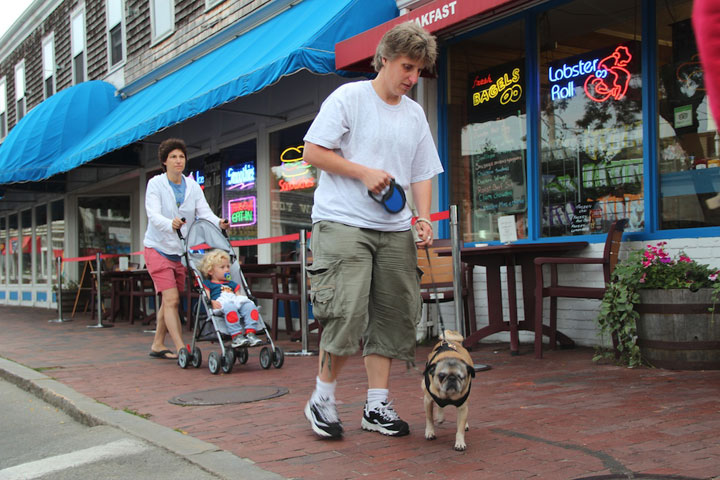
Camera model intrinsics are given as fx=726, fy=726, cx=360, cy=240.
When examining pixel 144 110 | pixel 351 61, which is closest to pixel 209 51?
pixel 144 110

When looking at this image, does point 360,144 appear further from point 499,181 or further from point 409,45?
point 499,181

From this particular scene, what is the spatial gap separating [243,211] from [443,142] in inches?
175

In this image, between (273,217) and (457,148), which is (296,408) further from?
(273,217)

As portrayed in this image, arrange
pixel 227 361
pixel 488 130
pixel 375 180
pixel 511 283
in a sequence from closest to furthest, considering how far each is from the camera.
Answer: pixel 375 180, pixel 227 361, pixel 511 283, pixel 488 130

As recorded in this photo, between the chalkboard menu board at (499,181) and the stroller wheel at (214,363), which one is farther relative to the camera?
the chalkboard menu board at (499,181)

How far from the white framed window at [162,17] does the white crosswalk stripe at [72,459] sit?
11.3m

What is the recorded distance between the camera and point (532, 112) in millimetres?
7250

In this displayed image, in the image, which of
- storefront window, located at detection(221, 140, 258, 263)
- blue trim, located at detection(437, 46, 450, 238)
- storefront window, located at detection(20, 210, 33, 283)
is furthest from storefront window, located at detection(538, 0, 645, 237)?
storefront window, located at detection(20, 210, 33, 283)

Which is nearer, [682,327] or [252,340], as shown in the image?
[682,327]

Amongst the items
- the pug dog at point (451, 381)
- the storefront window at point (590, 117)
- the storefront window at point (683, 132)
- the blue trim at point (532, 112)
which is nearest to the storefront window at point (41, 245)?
the blue trim at point (532, 112)

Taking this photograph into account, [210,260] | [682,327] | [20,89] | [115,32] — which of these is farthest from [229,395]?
[20,89]

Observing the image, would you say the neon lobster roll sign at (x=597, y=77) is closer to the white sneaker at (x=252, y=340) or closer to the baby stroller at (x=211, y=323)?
the baby stroller at (x=211, y=323)

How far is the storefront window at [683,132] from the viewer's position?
19.5 feet

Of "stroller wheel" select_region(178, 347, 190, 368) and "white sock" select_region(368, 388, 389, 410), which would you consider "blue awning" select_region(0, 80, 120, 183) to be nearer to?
"stroller wheel" select_region(178, 347, 190, 368)
